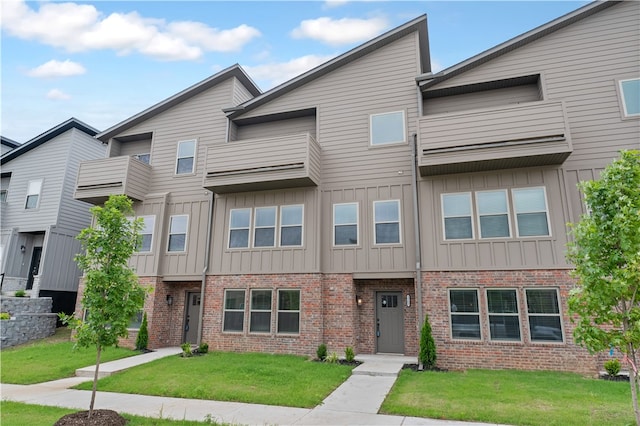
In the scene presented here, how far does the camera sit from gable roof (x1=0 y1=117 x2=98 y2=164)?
740 inches

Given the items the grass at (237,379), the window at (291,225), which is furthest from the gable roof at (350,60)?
the grass at (237,379)

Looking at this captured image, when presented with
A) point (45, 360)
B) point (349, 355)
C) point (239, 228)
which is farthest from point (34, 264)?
point (349, 355)

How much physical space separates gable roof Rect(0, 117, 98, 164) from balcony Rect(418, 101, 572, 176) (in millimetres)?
17360

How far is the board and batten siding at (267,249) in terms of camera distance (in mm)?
12391

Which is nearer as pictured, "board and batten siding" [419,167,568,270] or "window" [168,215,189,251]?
Result: "board and batten siding" [419,167,568,270]

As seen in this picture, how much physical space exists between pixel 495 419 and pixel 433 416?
96 centimetres

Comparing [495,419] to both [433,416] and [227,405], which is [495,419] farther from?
[227,405]

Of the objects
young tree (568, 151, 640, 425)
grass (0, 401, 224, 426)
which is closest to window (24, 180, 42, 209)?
grass (0, 401, 224, 426)

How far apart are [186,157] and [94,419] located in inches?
428

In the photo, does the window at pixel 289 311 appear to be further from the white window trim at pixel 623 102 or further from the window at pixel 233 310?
the white window trim at pixel 623 102

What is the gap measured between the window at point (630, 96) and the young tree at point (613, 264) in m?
7.45

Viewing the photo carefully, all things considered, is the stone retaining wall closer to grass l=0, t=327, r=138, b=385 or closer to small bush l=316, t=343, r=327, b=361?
grass l=0, t=327, r=138, b=385

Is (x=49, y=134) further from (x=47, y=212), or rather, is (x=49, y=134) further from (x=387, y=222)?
(x=387, y=222)

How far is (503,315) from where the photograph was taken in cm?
1026
